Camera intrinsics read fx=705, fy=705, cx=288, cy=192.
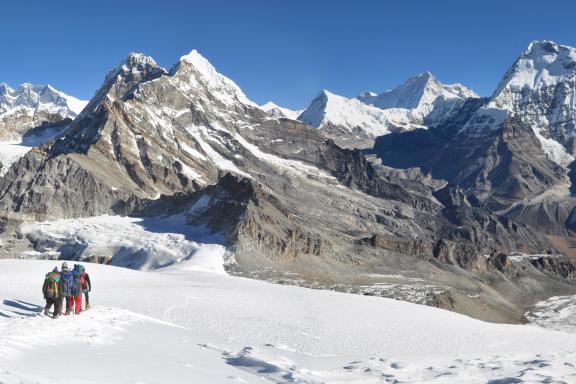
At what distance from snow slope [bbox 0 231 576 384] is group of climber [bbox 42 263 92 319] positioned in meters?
0.87

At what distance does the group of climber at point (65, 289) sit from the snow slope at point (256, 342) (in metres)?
0.87

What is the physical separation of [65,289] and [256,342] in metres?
7.97

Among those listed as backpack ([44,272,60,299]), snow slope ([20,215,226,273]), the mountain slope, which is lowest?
the mountain slope

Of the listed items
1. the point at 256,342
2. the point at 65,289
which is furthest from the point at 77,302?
the point at 256,342

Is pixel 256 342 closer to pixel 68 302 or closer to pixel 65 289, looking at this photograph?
pixel 68 302

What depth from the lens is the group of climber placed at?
27828mm

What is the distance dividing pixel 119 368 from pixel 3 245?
454 ft

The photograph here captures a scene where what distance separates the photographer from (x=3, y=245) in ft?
481

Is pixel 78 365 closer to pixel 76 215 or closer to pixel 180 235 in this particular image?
pixel 180 235

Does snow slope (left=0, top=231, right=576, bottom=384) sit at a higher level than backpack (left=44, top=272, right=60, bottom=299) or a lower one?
lower

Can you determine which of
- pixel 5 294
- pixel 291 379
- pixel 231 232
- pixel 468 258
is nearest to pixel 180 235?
pixel 231 232

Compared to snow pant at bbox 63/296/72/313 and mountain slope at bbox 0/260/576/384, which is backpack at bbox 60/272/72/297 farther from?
Answer: mountain slope at bbox 0/260/576/384

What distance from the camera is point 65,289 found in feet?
92.7

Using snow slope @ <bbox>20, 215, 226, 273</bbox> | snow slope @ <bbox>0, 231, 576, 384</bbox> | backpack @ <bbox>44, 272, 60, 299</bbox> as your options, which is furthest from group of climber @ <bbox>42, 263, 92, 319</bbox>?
snow slope @ <bbox>20, 215, 226, 273</bbox>
